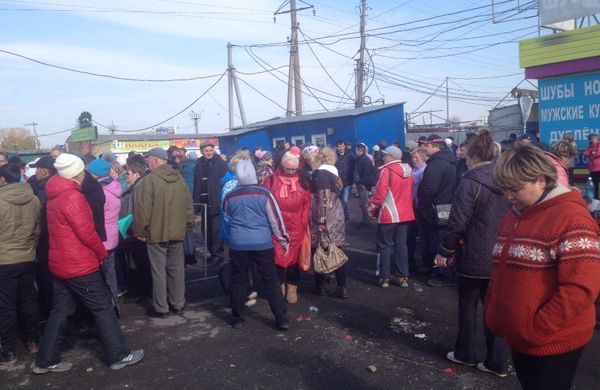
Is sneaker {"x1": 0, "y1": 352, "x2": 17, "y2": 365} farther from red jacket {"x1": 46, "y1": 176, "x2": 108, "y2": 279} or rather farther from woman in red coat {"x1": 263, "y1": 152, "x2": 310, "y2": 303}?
woman in red coat {"x1": 263, "y1": 152, "x2": 310, "y2": 303}

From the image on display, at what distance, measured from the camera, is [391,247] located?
660cm

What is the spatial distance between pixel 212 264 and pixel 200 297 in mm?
1706

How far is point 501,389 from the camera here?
12.7 feet

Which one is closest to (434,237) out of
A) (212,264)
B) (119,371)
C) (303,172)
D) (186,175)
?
(303,172)

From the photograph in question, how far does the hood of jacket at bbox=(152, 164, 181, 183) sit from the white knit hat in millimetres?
1323

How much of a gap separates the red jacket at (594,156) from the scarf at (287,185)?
9.01 meters

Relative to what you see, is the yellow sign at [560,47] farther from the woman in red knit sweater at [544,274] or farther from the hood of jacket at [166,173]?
the woman in red knit sweater at [544,274]

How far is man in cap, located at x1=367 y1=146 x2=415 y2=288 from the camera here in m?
6.40

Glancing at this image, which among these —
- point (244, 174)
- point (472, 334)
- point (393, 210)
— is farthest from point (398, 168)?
point (472, 334)

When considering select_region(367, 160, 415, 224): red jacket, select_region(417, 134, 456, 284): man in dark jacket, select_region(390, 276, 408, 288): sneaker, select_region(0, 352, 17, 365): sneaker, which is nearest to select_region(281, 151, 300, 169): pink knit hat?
select_region(367, 160, 415, 224): red jacket

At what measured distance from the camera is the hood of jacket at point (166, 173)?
5754 millimetres

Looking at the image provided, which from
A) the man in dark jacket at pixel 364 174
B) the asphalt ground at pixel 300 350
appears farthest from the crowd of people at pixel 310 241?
the man in dark jacket at pixel 364 174

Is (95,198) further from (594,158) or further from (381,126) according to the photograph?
(381,126)

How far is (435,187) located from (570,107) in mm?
8839
